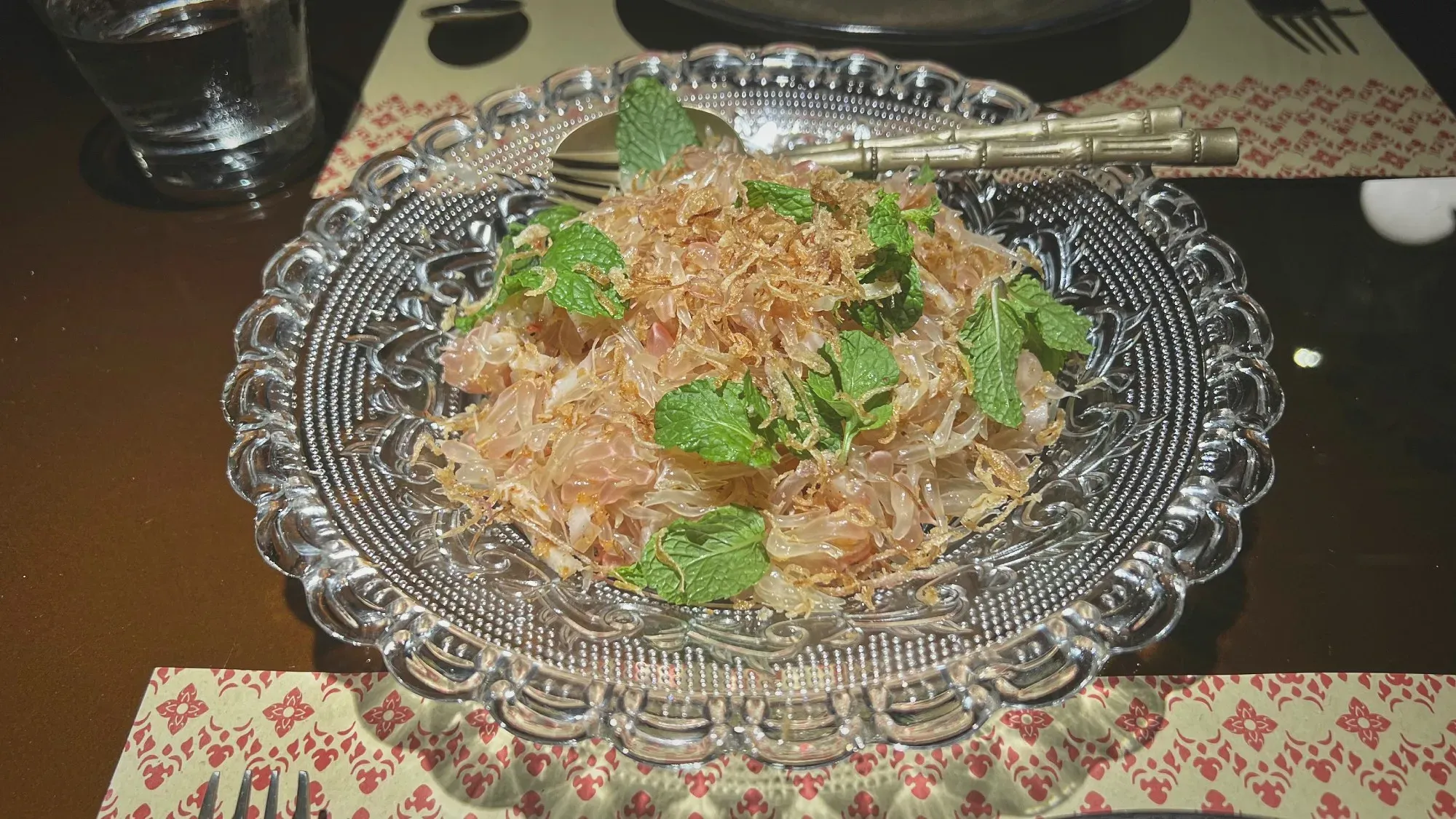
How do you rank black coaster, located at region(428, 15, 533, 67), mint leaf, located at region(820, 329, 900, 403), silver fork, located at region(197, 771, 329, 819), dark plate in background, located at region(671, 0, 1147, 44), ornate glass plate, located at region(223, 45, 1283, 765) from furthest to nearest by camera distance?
black coaster, located at region(428, 15, 533, 67) < dark plate in background, located at region(671, 0, 1147, 44) < mint leaf, located at region(820, 329, 900, 403) < silver fork, located at region(197, 771, 329, 819) < ornate glass plate, located at region(223, 45, 1283, 765)

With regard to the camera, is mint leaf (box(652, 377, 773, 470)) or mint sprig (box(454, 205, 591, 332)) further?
mint sprig (box(454, 205, 591, 332))

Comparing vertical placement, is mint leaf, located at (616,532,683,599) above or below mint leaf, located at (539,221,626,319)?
below

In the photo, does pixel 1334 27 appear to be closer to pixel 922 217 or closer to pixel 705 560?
pixel 922 217

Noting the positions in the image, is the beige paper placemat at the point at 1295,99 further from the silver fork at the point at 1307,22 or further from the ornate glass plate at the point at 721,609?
the ornate glass plate at the point at 721,609

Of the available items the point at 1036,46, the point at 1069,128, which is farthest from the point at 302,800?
the point at 1036,46

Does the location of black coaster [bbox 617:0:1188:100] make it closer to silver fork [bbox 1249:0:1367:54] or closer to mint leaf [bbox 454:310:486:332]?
silver fork [bbox 1249:0:1367:54]

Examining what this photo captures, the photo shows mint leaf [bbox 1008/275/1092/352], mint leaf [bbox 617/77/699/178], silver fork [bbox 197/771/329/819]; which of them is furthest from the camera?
mint leaf [bbox 617/77/699/178]

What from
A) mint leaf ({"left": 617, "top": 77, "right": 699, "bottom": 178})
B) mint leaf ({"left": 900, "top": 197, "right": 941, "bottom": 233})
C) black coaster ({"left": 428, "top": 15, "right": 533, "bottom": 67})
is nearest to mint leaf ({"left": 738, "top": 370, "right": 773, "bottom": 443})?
mint leaf ({"left": 900, "top": 197, "right": 941, "bottom": 233})

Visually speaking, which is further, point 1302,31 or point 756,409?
point 1302,31
